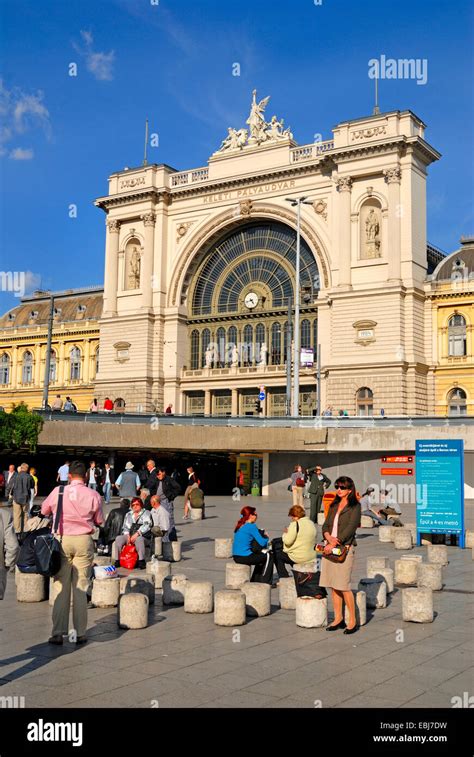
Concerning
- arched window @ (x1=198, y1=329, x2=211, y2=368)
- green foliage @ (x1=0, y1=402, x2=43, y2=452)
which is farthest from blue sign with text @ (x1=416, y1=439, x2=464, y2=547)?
arched window @ (x1=198, y1=329, x2=211, y2=368)

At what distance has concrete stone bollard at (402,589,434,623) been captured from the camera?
11266 mm

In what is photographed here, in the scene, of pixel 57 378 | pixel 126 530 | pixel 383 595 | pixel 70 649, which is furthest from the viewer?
pixel 57 378

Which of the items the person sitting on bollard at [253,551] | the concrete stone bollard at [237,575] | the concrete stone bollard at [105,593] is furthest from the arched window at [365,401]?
the concrete stone bollard at [105,593]

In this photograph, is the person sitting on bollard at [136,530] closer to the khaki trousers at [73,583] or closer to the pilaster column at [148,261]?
the khaki trousers at [73,583]

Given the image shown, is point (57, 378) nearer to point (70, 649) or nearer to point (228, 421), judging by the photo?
point (228, 421)

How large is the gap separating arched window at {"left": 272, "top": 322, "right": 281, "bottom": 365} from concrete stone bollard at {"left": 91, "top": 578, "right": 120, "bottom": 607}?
45.4m

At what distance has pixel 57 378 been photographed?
74375 mm

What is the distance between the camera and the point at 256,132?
60094 millimetres

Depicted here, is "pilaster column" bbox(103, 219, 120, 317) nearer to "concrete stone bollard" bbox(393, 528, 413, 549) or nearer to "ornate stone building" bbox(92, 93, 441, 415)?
"ornate stone building" bbox(92, 93, 441, 415)

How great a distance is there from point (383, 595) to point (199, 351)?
50.0 m
